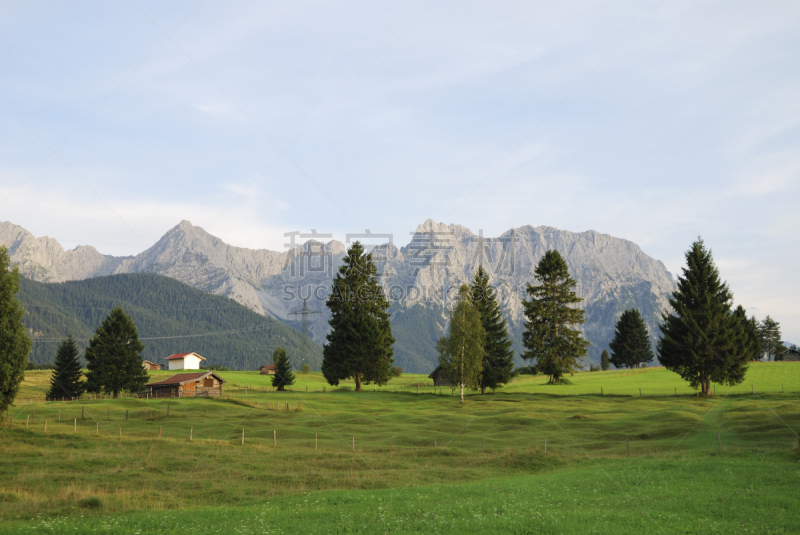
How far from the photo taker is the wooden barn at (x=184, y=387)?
8488 centimetres

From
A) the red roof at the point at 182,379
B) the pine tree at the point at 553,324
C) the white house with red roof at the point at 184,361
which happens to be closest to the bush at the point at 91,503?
the pine tree at the point at 553,324

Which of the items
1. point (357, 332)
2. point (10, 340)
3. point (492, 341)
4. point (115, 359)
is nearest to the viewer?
point (10, 340)

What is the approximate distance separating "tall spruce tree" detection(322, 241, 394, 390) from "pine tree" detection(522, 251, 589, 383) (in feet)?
73.0

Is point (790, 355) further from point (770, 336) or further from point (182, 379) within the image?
point (182, 379)

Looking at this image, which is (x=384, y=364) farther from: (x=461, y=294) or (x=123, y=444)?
(x=123, y=444)

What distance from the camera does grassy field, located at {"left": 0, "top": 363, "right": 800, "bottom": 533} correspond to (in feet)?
54.4

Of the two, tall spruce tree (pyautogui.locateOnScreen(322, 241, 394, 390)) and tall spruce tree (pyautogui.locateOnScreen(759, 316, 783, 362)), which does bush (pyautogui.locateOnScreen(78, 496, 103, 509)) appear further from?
tall spruce tree (pyautogui.locateOnScreen(759, 316, 783, 362))

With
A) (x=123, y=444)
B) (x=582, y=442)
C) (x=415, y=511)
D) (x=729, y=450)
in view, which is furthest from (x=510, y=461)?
(x=123, y=444)

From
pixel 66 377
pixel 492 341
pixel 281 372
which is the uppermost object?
pixel 492 341

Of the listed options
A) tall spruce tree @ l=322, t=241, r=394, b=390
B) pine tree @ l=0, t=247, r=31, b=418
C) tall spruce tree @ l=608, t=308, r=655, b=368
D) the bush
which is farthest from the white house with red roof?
the bush

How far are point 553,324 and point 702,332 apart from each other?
23655 mm

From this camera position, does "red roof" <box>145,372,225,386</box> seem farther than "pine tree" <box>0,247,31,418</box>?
Yes

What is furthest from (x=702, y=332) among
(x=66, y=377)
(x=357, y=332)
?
(x=66, y=377)

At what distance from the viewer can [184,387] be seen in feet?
280
